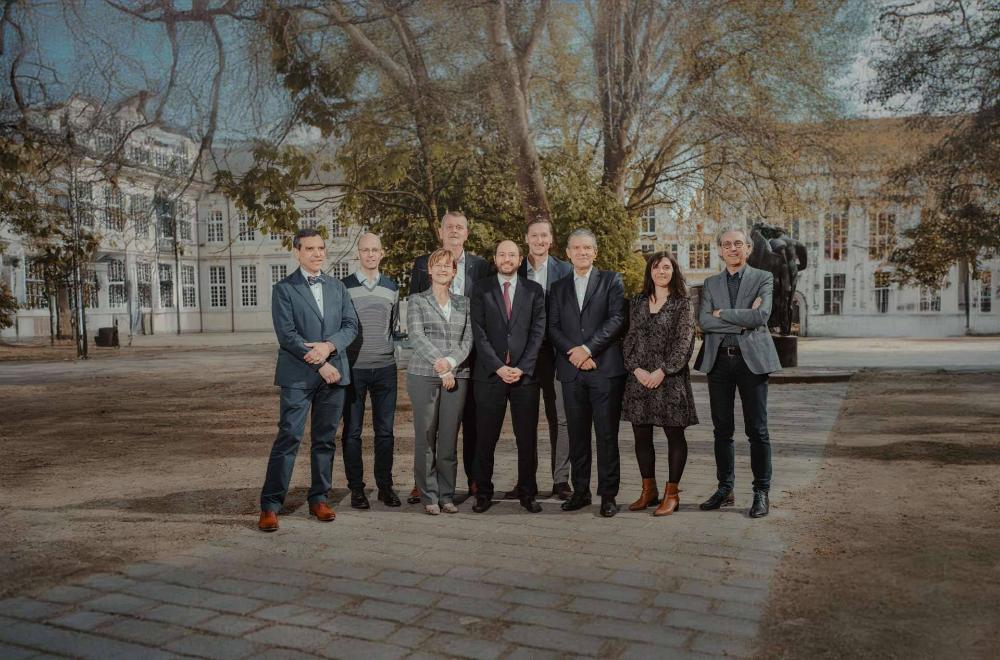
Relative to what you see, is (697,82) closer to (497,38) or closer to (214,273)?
(497,38)

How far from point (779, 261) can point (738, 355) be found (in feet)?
43.1

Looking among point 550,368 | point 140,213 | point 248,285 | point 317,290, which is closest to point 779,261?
point 140,213

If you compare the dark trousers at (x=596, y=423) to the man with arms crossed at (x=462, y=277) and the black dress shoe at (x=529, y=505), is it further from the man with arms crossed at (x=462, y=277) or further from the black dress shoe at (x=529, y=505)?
the man with arms crossed at (x=462, y=277)

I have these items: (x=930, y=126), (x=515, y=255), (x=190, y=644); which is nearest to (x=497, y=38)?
(x=515, y=255)

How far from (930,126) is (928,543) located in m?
13.9

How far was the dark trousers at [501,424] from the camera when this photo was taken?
20.7ft

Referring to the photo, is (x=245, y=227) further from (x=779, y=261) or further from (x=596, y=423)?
(x=779, y=261)

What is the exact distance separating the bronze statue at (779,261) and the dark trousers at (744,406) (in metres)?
12.3

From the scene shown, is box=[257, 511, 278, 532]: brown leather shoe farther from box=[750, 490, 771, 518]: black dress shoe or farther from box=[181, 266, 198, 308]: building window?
box=[181, 266, 198, 308]: building window

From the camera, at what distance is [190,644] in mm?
3818

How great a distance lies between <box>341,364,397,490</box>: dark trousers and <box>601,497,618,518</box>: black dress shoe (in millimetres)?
1552

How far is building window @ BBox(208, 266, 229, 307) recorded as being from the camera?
54.8 m

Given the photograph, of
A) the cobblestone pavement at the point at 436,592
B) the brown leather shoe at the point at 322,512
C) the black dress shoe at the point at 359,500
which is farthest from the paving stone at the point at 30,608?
the black dress shoe at the point at 359,500

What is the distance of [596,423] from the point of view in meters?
6.34
